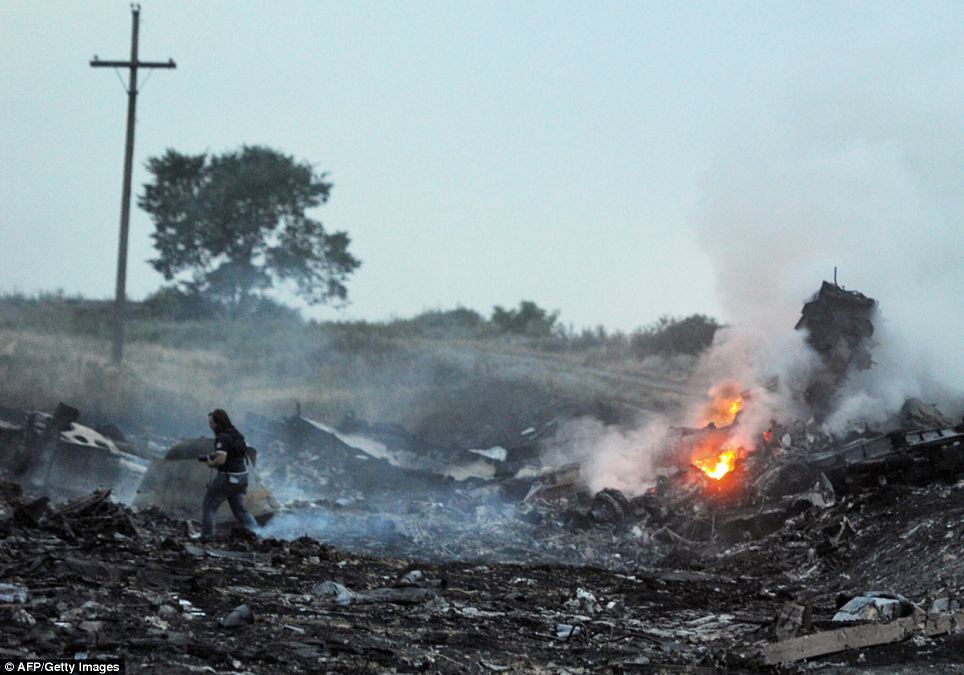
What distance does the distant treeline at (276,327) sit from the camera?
3822cm

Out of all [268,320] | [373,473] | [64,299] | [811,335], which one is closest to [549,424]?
[373,473]

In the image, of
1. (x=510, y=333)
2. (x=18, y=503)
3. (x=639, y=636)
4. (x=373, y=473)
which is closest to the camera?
(x=639, y=636)

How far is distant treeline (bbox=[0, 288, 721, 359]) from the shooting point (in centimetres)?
3822

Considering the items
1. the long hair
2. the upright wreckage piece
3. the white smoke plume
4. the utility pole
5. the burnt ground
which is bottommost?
the burnt ground

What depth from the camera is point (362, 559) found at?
1291 centimetres

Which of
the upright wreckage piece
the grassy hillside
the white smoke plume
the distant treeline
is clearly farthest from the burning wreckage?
the distant treeline

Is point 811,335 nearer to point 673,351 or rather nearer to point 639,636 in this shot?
point 639,636

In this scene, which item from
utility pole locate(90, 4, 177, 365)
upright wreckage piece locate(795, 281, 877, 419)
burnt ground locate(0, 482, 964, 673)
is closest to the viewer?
burnt ground locate(0, 482, 964, 673)

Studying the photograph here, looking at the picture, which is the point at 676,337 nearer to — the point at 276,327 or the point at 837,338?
the point at 276,327

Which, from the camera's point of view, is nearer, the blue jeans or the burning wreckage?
the burning wreckage

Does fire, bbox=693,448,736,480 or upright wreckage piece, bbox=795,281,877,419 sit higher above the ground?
upright wreckage piece, bbox=795,281,877,419

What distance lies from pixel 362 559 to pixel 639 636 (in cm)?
430

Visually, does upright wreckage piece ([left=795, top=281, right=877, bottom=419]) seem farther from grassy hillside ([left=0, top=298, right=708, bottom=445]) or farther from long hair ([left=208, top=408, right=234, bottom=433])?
long hair ([left=208, top=408, right=234, bottom=433])

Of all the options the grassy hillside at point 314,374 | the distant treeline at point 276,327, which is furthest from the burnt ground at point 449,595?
the distant treeline at point 276,327
